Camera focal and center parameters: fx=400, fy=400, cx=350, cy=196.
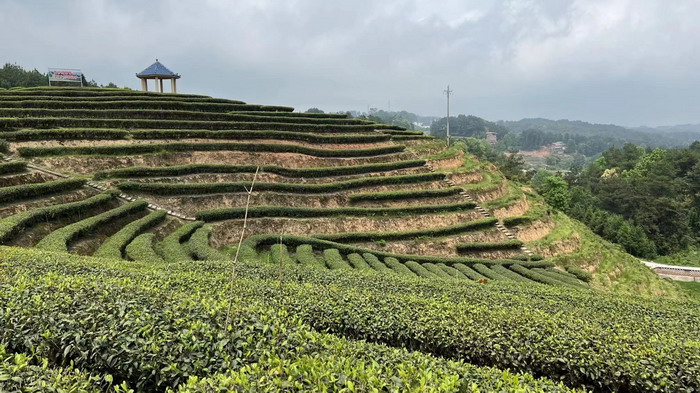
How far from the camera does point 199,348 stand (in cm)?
581

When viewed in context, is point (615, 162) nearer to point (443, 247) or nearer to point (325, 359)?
point (443, 247)

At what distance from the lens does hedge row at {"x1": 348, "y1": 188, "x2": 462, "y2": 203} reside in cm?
3134

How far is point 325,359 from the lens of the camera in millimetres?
5645

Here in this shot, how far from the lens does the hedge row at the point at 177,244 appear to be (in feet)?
62.8

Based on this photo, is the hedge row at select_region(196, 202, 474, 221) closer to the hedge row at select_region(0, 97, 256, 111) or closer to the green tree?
the hedge row at select_region(0, 97, 256, 111)

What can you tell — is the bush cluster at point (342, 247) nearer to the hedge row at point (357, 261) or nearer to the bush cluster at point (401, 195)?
the hedge row at point (357, 261)

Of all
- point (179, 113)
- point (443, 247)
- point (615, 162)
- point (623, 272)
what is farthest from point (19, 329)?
point (615, 162)

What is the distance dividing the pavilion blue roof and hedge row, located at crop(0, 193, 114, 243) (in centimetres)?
2683

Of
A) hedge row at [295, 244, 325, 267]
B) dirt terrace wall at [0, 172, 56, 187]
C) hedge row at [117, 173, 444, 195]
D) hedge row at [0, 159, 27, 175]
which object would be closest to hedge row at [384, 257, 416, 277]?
hedge row at [295, 244, 325, 267]

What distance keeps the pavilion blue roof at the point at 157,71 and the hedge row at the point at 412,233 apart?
3153 cm

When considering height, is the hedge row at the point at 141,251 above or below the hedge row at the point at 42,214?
below

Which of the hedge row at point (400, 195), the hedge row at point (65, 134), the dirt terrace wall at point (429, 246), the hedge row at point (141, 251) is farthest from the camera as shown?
the hedge row at point (400, 195)

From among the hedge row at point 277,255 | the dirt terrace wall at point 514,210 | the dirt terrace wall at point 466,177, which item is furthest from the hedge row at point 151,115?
the dirt terrace wall at point 514,210

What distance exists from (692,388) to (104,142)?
1367 inches
